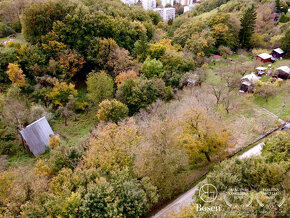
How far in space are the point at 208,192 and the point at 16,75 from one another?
1196 inches

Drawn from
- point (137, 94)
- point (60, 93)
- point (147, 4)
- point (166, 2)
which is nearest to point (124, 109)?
point (137, 94)

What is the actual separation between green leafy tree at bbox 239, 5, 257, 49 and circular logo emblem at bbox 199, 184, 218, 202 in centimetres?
4187

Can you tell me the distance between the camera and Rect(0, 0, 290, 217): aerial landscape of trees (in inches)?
579

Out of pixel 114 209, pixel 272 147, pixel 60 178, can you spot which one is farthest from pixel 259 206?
pixel 60 178

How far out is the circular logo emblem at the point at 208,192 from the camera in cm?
1320

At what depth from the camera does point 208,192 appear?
13805 mm

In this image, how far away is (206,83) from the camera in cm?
3253

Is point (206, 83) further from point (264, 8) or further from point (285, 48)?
point (264, 8)

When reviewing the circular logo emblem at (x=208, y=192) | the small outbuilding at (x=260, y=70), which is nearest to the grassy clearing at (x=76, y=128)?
the circular logo emblem at (x=208, y=192)

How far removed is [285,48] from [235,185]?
3711 centimetres

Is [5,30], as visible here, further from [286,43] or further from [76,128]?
[286,43]

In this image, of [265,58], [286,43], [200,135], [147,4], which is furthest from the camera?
[147,4]

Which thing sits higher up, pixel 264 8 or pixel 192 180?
pixel 264 8

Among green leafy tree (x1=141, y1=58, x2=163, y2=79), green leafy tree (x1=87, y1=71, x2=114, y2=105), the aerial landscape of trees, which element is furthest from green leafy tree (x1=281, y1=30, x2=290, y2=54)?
green leafy tree (x1=87, y1=71, x2=114, y2=105)
